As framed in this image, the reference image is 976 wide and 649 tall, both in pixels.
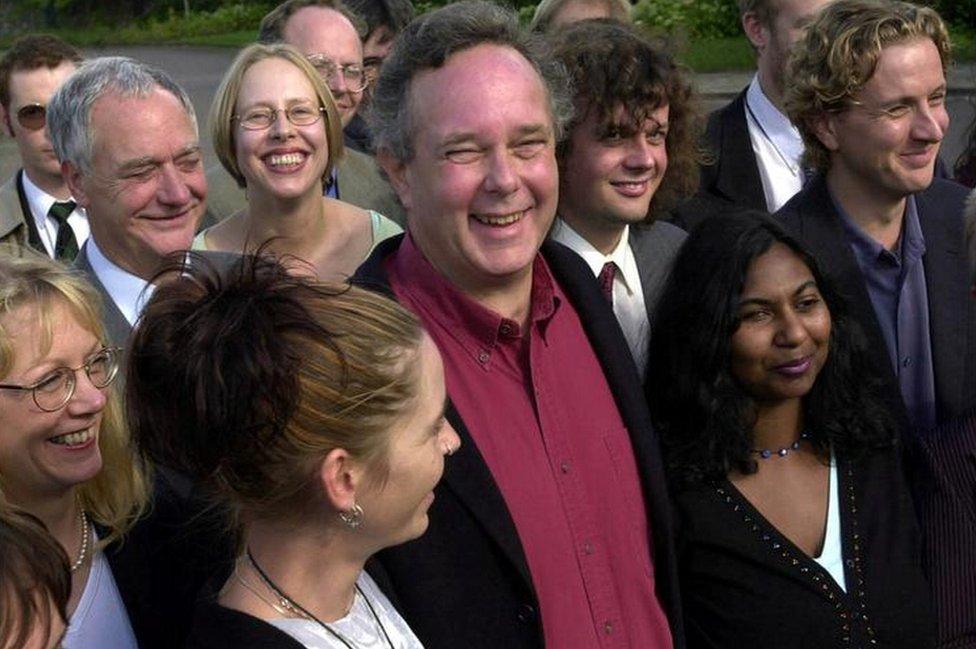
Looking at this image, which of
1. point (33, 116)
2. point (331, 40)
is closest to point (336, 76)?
point (331, 40)

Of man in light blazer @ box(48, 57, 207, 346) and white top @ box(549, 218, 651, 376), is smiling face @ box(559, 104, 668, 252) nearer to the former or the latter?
white top @ box(549, 218, 651, 376)

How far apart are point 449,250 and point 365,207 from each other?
2.41 metres

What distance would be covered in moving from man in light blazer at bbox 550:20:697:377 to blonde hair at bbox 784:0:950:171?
1.12ft

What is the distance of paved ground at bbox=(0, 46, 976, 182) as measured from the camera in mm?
14297

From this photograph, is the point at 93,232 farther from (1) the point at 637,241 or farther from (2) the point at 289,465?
(2) the point at 289,465

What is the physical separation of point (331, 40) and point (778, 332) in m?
2.85

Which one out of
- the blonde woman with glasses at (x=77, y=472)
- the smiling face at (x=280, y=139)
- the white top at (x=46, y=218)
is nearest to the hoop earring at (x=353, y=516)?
the blonde woman with glasses at (x=77, y=472)

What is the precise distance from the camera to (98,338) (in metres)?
2.87

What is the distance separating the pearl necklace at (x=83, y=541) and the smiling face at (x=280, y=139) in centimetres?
204

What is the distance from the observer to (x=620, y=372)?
3121mm

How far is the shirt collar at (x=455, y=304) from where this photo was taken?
2.96m

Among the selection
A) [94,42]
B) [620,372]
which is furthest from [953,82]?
[94,42]

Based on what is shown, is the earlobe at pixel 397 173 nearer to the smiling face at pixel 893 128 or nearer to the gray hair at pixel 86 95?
the gray hair at pixel 86 95

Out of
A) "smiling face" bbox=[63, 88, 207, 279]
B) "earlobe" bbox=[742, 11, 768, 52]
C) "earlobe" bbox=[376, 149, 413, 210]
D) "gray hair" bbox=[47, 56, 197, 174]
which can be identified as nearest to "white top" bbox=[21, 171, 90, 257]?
"gray hair" bbox=[47, 56, 197, 174]
